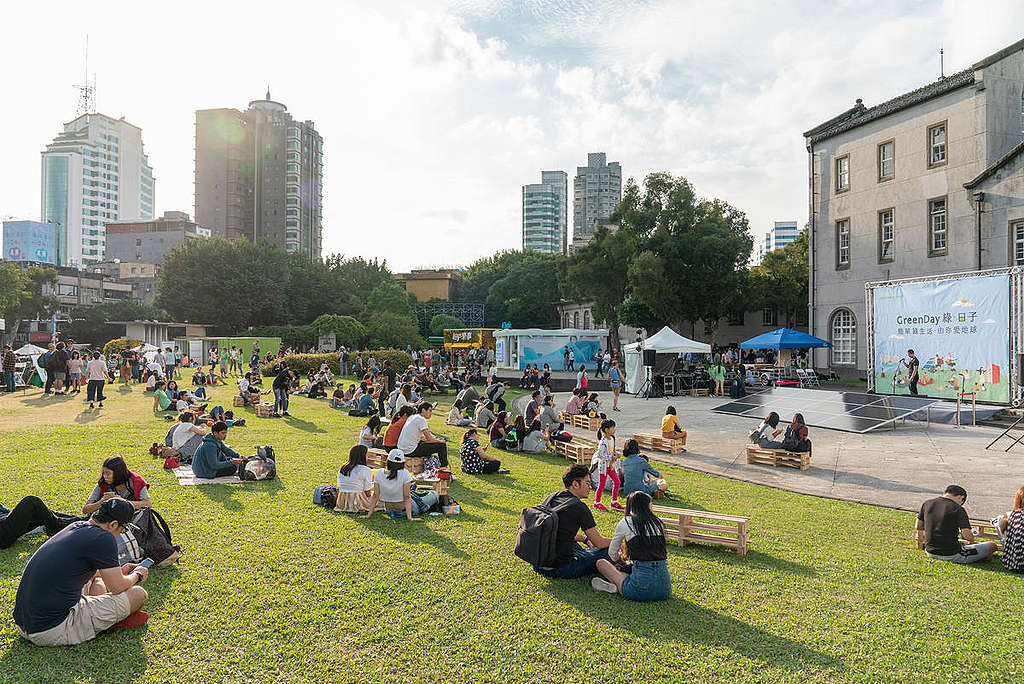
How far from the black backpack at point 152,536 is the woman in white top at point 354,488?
2.53 meters

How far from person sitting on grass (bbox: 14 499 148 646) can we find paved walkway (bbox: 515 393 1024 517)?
35.6ft

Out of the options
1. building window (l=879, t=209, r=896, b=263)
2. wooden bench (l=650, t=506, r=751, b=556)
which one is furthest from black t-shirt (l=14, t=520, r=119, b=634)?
building window (l=879, t=209, r=896, b=263)

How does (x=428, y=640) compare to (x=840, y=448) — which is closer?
(x=428, y=640)

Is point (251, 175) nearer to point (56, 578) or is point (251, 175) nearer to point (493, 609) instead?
point (56, 578)

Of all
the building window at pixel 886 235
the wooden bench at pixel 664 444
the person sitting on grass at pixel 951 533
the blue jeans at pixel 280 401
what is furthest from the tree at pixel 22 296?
the person sitting on grass at pixel 951 533

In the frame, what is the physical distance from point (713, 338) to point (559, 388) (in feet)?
66.9

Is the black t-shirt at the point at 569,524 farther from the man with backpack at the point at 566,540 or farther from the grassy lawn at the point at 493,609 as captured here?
the grassy lawn at the point at 493,609

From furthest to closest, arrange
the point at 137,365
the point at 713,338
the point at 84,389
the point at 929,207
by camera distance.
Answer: the point at 713,338 → the point at 929,207 → the point at 137,365 → the point at 84,389

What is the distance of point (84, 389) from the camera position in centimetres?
2506

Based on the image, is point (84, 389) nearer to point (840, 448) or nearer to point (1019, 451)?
point (840, 448)

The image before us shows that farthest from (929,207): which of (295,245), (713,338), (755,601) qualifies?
(295,245)

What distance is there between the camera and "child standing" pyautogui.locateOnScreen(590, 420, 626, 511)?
10.0 metres

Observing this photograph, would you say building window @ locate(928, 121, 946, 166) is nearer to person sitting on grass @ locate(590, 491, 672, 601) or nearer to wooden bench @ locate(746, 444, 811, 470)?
wooden bench @ locate(746, 444, 811, 470)

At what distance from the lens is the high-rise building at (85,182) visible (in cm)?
15975
